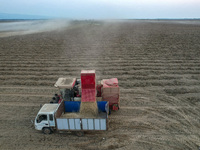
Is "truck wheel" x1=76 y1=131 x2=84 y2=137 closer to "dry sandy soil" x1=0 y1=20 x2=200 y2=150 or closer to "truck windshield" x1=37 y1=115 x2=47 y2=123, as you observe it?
"dry sandy soil" x1=0 y1=20 x2=200 y2=150

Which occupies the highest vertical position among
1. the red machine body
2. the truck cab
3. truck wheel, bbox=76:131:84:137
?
the red machine body

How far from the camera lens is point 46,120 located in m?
8.95

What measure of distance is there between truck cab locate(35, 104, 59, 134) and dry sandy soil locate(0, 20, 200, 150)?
41 centimetres

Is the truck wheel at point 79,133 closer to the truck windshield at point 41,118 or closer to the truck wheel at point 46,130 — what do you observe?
the truck wheel at point 46,130

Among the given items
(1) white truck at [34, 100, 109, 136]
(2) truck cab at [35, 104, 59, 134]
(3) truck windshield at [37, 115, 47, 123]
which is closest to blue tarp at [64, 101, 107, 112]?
(1) white truck at [34, 100, 109, 136]

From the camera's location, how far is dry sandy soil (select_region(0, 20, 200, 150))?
28.4ft

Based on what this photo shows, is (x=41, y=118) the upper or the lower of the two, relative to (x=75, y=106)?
lower

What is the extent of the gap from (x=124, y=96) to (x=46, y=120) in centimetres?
604

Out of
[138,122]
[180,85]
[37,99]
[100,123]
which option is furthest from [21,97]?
[180,85]

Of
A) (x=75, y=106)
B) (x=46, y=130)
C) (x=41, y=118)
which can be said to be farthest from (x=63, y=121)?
(x=75, y=106)

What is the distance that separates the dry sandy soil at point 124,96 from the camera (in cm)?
866

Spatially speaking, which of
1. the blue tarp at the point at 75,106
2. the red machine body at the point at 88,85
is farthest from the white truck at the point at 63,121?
the red machine body at the point at 88,85

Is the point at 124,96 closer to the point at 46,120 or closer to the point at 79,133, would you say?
the point at 79,133

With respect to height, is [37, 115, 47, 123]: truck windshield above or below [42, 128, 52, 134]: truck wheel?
above
